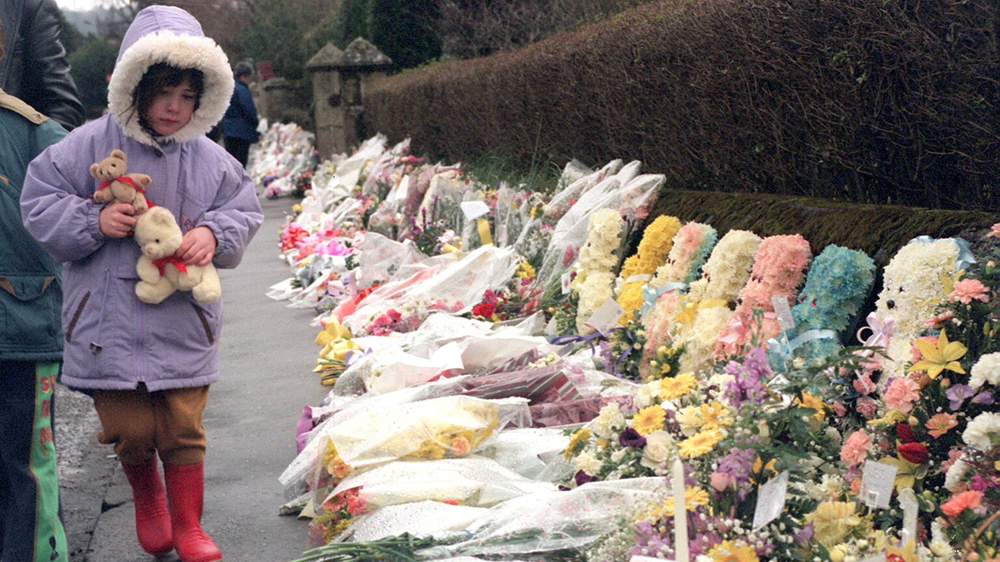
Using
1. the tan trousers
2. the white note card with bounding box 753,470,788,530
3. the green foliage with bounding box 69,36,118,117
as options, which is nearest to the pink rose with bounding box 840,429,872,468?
the white note card with bounding box 753,470,788,530

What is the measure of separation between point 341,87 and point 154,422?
48.6ft

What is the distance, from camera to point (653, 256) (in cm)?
586

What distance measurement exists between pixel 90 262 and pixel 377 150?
454 inches

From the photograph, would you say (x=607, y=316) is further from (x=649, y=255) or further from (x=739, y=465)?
(x=739, y=465)

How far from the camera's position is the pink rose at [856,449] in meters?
3.23

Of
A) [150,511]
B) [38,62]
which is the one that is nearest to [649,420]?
[150,511]

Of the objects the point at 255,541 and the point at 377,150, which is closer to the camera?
the point at 255,541

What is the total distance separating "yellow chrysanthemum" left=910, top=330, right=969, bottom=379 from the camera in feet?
10.1

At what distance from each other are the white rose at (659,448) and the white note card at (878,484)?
1.84 ft

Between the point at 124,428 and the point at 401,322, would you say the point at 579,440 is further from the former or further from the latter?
the point at 401,322

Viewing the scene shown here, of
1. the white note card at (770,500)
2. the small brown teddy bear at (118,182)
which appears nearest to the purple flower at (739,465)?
the white note card at (770,500)

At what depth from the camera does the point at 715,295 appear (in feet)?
16.2

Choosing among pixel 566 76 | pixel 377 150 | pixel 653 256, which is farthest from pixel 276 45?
pixel 653 256

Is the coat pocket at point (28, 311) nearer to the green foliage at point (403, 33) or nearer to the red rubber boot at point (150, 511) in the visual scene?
the red rubber boot at point (150, 511)
